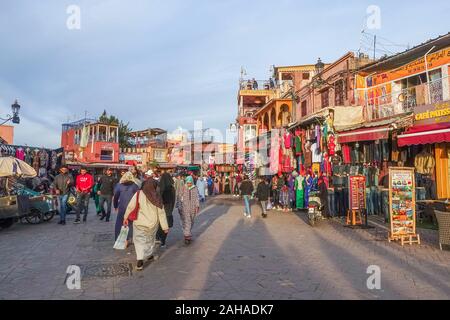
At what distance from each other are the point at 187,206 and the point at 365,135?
27.4 feet

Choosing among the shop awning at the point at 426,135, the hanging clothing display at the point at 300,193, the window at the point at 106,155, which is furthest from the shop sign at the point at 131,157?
the shop awning at the point at 426,135

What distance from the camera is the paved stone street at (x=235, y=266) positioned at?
5027 millimetres

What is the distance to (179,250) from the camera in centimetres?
800

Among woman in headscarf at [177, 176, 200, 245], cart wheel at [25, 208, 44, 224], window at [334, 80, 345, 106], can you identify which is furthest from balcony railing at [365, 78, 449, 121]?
cart wheel at [25, 208, 44, 224]

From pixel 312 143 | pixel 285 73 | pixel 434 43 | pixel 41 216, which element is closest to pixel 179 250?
pixel 41 216

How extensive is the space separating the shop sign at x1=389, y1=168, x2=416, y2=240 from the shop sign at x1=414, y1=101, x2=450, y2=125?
487cm

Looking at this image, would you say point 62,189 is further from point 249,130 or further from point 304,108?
point 249,130

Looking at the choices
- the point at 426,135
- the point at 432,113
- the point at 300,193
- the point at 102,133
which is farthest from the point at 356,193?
the point at 102,133

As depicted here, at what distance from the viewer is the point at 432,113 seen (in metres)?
12.6

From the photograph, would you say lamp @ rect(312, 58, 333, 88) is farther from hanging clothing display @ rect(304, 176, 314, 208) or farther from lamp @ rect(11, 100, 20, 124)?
lamp @ rect(11, 100, 20, 124)

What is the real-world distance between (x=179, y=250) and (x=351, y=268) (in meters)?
3.66

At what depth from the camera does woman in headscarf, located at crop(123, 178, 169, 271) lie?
6.35 metres

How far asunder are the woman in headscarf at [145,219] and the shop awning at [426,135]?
30.4 feet
